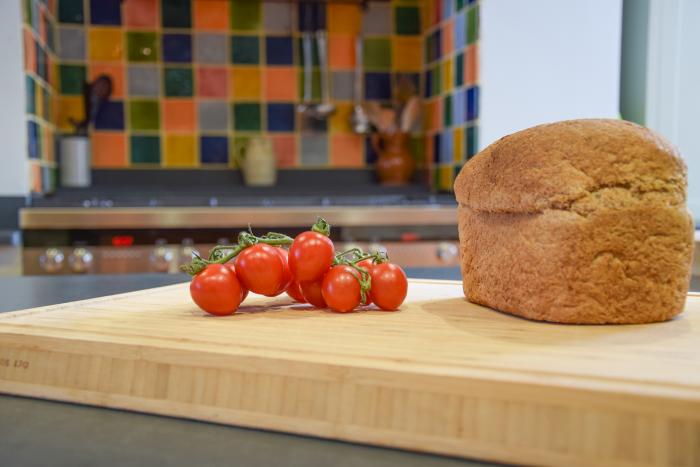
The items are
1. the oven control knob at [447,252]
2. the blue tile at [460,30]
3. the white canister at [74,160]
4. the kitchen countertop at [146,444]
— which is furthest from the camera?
the white canister at [74,160]

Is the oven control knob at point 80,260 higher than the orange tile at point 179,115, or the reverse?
the orange tile at point 179,115

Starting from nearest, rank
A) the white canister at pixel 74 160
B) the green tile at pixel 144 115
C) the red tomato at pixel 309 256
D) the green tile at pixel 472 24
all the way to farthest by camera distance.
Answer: the red tomato at pixel 309 256
the green tile at pixel 472 24
the white canister at pixel 74 160
the green tile at pixel 144 115

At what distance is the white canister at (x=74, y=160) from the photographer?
117 inches

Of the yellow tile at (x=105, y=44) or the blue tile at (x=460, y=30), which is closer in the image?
the blue tile at (x=460, y=30)

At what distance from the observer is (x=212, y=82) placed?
324 cm

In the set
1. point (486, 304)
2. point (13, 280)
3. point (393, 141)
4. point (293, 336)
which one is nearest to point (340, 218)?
point (393, 141)

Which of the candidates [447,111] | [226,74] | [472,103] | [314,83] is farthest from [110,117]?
[472,103]

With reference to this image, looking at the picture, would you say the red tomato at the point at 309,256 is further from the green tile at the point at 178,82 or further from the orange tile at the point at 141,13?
the orange tile at the point at 141,13

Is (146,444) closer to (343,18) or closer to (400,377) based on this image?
(400,377)

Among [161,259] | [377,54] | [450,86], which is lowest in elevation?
[161,259]

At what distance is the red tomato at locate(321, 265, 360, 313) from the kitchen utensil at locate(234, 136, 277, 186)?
2229mm

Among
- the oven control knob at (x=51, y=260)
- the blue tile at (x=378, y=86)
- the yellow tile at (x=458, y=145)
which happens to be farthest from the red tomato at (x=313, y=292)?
the blue tile at (x=378, y=86)

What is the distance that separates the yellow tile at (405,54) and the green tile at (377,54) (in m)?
0.03

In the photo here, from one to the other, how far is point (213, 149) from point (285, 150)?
33cm
